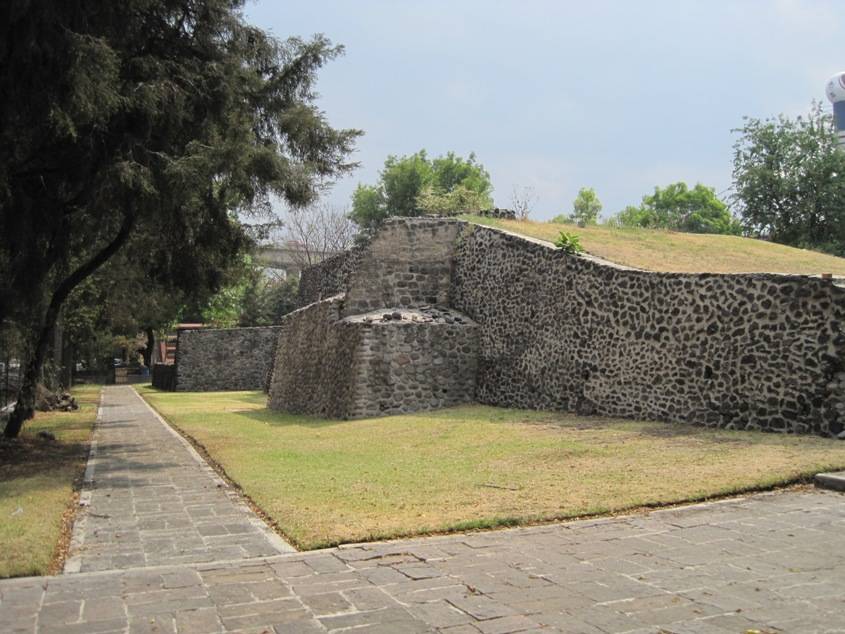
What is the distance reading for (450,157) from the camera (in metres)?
53.6

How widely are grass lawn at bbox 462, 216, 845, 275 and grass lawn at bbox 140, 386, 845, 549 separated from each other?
240 inches

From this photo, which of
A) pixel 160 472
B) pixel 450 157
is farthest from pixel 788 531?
pixel 450 157

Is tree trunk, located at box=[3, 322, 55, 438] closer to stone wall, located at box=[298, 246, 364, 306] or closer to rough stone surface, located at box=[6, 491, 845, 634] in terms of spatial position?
rough stone surface, located at box=[6, 491, 845, 634]

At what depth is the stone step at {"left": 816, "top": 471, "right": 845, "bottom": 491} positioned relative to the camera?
738 cm

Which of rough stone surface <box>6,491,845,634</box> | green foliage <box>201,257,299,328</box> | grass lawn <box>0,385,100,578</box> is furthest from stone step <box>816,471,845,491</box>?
green foliage <box>201,257,299,328</box>

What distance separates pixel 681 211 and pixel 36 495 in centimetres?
5899

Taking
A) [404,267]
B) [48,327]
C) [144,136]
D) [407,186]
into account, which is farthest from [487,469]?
[407,186]

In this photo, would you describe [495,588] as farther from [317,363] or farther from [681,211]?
[681,211]

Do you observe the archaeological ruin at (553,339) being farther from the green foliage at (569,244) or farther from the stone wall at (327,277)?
the stone wall at (327,277)

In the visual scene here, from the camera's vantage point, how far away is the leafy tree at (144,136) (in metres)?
9.23

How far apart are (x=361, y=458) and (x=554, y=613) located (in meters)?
6.59

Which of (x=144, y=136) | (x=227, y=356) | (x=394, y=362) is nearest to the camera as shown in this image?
(x=144, y=136)

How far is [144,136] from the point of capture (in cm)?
1071

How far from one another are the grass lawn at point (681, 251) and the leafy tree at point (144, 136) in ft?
25.9
